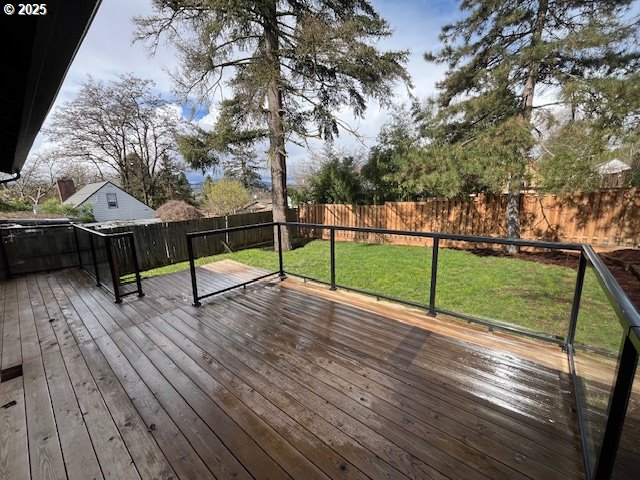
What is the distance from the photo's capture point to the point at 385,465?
128cm

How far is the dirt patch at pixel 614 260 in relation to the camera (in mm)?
4340

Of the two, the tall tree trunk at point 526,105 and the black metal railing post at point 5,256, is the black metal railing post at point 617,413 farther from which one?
the black metal railing post at point 5,256

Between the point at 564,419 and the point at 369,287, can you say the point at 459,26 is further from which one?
the point at 564,419

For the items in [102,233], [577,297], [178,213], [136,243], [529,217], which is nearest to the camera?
[577,297]

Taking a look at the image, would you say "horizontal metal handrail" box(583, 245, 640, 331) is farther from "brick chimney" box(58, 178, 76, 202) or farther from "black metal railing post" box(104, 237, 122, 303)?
"brick chimney" box(58, 178, 76, 202)

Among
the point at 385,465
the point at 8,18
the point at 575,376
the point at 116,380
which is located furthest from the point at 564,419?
the point at 8,18

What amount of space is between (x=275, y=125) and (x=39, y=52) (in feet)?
20.2

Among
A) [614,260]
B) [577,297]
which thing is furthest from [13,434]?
[614,260]

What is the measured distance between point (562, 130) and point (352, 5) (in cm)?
572

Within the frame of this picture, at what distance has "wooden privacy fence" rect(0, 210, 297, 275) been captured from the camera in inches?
189

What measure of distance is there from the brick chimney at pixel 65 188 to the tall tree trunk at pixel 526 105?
26.7 m

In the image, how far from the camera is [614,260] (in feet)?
18.2

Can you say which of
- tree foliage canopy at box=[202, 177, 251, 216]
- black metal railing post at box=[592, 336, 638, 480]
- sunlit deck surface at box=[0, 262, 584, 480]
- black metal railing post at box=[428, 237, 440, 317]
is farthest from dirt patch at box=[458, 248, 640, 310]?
tree foliage canopy at box=[202, 177, 251, 216]

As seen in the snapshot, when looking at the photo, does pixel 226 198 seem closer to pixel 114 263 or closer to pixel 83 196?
pixel 114 263
